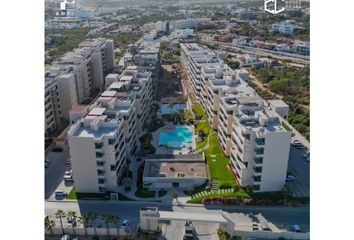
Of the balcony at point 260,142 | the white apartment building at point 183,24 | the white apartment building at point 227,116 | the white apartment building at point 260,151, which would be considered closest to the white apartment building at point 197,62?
the white apartment building at point 227,116

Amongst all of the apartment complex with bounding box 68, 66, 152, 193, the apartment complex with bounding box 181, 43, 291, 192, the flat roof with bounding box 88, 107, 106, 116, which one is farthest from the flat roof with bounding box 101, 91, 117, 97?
the apartment complex with bounding box 181, 43, 291, 192

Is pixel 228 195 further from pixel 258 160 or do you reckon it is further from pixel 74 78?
pixel 74 78

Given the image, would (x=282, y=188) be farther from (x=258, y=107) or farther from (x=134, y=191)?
(x=134, y=191)

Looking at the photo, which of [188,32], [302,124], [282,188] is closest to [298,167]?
[282,188]

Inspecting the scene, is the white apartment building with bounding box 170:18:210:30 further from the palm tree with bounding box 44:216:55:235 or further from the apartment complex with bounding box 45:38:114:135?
the palm tree with bounding box 44:216:55:235

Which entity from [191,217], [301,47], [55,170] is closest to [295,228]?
[191,217]

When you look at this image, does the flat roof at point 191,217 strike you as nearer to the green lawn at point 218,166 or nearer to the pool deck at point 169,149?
the green lawn at point 218,166
